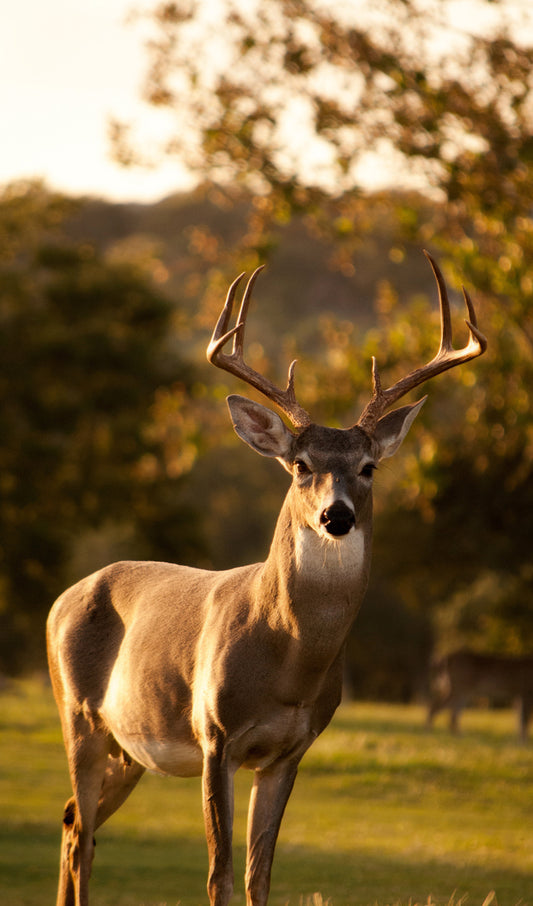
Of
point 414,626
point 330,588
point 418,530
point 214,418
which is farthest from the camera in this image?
point 414,626

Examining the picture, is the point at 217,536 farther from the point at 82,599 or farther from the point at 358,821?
the point at 82,599

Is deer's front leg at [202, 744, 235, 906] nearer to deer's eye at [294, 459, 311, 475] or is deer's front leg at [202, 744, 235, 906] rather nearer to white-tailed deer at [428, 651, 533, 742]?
deer's eye at [294, 459, 311, 475]

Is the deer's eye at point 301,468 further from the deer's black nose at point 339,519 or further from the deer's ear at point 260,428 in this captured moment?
the deer's black nose at point 339,519

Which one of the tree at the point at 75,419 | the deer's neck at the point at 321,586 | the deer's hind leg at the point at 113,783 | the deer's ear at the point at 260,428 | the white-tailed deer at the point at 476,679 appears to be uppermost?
the deer's ear at the point at 260,428

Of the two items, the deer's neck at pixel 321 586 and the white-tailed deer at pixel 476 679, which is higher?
the deer's neck at pixel 321 586

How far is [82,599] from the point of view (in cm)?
771

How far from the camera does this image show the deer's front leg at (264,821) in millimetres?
6582

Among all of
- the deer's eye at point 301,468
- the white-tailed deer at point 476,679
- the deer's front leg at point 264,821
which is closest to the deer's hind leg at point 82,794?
the deer's front leg at point 264,821

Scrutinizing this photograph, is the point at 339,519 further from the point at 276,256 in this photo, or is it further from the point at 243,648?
the point at 276,256

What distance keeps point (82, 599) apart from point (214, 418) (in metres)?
13.8

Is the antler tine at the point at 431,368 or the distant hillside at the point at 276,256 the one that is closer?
the antler tine at the point at 431,368

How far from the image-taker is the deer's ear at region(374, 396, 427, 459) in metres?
6.77

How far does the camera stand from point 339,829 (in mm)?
13609

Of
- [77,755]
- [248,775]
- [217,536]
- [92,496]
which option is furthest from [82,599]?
[217,536]
